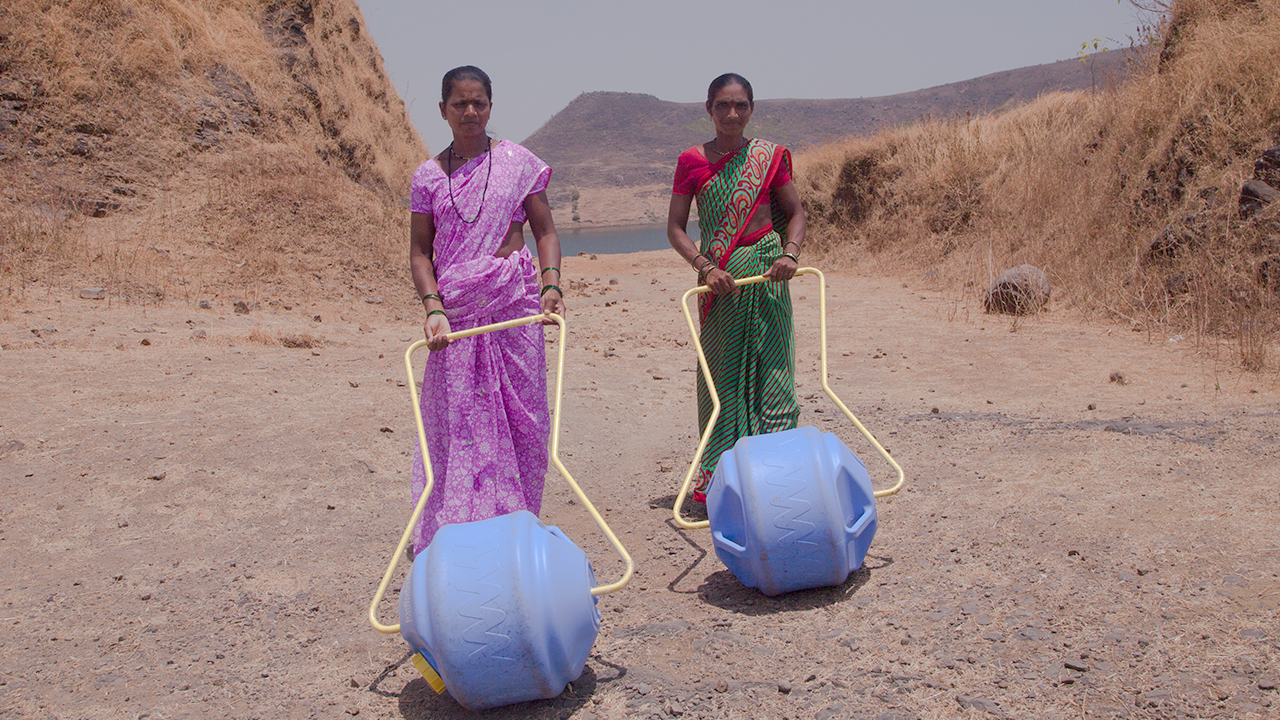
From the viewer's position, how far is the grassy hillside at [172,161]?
30.4ft

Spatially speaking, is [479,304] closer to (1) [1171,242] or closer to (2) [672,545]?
(2) [672,545]

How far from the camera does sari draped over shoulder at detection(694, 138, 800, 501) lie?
3.80 metres

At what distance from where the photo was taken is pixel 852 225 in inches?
693

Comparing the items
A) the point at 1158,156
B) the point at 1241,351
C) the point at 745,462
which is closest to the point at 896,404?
the point at 1241,351

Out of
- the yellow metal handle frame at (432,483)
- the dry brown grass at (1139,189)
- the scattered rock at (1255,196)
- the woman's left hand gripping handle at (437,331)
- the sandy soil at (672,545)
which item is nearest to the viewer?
the yellow metal handle frame at (432,483)

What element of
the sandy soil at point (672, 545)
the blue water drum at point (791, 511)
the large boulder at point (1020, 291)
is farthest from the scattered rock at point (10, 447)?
the large boulder at point (1020, 291)

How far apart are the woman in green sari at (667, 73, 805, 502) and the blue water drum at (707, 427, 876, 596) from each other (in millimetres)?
866

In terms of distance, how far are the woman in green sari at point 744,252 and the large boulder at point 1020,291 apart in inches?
234

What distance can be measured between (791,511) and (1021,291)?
722cm

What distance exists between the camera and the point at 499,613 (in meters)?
2.13

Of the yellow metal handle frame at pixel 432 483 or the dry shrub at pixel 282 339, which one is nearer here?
the yellow metal handle frame at pixel 432 483

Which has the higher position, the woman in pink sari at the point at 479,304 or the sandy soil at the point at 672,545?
the woman in pink sari at the point at 479,304

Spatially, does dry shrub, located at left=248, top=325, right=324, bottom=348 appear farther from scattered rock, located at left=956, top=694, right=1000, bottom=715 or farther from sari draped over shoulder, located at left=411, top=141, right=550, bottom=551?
scattered rock, located at left=956, top=694, right=1000, bottom=715

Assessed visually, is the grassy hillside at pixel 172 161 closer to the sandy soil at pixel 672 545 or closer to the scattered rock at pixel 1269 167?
the sandy soil at pixel 672 545
